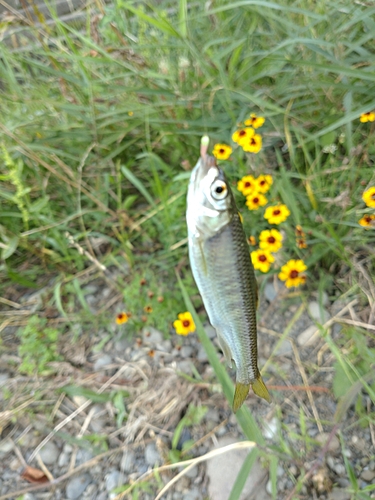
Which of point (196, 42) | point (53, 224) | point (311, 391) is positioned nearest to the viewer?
point (311, 391)

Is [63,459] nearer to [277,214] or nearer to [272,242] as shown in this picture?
[272,242]

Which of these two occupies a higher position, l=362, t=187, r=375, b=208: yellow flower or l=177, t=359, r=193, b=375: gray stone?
l=362, t=187, r=375, b=208: yellow flower

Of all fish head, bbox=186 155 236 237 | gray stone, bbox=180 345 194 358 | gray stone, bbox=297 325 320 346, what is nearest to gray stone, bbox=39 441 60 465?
gray stone, bbox=180 345 194 358

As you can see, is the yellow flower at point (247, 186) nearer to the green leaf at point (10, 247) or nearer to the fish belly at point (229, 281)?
the fish belly at point (229, 281)

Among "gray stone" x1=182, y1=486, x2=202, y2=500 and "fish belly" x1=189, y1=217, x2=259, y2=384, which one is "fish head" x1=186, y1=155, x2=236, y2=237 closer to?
"fish belly" x1=189, y1=217, x2=259, y2=384

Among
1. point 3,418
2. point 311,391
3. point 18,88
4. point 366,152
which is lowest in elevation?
point 311,391

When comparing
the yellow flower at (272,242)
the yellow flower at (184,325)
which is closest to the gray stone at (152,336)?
the yellow flower at (184,325)

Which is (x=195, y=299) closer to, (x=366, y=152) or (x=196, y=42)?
(x=366, y=152)

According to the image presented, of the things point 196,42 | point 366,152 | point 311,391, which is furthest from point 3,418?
point 196,42
